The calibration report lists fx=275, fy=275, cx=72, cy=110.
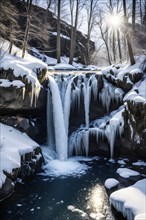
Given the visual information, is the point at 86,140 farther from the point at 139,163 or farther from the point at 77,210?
the point at 77,210

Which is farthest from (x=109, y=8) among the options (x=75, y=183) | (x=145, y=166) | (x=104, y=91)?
(x=75, y=183)

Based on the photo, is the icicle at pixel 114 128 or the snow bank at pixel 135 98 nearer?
the snow bank at pixel 135 98

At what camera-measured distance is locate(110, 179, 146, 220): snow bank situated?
7.44 m

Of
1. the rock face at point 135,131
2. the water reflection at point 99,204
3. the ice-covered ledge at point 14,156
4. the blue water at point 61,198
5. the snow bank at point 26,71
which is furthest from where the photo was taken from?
the snow bank at point 26,71

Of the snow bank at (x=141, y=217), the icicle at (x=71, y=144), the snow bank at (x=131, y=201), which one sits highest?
the icicle at (x=71, y=144)

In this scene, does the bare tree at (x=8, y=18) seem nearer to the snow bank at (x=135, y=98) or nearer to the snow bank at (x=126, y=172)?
the snow bank at (x=135, y=98)

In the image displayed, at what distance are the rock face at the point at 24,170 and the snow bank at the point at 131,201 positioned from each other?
145 inches

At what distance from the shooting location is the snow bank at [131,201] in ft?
24.4

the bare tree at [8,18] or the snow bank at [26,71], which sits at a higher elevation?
the bare tree at [8,18]

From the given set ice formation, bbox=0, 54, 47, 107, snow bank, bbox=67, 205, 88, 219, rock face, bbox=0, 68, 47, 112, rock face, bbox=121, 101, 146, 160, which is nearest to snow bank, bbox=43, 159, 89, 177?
rock face, bbox=121, 101, 146, 160

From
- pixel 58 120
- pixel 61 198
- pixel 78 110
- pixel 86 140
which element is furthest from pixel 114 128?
pixel 61 198

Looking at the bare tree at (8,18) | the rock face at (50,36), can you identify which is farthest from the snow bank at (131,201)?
the rock face at (50,36)

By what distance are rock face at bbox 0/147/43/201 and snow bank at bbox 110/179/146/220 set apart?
3691 mm

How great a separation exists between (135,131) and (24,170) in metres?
5.58
